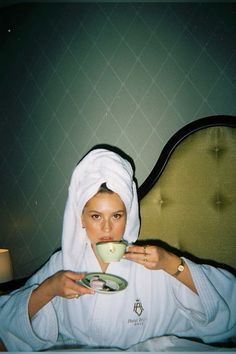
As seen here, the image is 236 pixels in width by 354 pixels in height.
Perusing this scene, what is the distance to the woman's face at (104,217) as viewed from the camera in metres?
1.08

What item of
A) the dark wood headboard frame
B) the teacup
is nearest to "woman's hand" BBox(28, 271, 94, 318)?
the teacup

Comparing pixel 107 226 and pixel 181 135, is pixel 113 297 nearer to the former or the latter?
pixel 107 226

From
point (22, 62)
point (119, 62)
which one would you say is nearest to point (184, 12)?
point (119, 62)

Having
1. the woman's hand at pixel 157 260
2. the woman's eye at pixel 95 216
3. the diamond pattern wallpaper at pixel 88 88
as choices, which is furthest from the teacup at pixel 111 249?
the diamond pattern wallpaper at pixel 88 88

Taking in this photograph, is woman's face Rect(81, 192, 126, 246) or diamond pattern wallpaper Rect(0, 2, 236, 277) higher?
diamond pattern wallpaper Rect(0, 2, 236, 277)

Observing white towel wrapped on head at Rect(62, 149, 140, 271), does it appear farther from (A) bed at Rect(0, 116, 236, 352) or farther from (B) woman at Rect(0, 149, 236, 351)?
(A) bed at Rect(0, 116, 236, 352)

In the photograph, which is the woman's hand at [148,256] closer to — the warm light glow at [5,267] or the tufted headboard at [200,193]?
the tufted headboard at [200,193]

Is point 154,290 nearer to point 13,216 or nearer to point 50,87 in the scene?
point 13,216

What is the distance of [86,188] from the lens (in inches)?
43.4

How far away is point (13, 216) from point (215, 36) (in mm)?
1576

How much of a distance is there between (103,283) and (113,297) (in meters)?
0.18

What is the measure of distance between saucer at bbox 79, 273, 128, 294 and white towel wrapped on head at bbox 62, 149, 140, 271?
181 mm

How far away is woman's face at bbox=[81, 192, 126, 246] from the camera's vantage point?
1077 millimetres

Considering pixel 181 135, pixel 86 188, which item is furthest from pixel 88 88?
pixel 86 188
